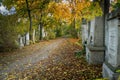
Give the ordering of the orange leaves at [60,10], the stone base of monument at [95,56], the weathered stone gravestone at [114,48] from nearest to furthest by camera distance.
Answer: the weathered stone gravestone at [114,48], the stone base of monument at [95,56], the orange leaves at [60,10]

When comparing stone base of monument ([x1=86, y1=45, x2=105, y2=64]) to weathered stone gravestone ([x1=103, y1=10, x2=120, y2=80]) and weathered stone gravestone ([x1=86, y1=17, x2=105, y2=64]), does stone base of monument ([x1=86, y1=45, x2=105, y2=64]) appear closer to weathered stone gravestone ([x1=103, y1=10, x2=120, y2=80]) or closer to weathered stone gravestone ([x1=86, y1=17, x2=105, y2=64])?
weathered stone gravestone ([x1=86, y1=17, x2=105, y2=64])

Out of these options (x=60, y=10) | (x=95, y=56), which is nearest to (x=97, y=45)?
(x=95, y=56)

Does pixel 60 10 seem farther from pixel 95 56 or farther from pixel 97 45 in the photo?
pixel 95 56

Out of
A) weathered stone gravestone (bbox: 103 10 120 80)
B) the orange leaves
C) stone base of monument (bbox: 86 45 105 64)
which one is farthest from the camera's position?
the orange leaves

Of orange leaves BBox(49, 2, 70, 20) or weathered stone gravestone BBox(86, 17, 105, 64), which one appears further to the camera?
orange leaves BBox(49, 2, 70, 20)

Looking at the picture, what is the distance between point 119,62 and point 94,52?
3.76 meters

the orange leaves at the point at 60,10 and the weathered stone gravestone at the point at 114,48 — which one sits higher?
the orange leaves at the point at 60,10

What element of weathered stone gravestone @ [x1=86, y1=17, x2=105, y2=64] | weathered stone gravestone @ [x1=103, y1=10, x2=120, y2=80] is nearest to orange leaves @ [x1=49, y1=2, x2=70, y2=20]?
weathered stone gravestone @ [x1=86, y1=17, x2=105, y2=64]

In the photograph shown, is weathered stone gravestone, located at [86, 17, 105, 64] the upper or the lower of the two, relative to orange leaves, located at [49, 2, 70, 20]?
lower

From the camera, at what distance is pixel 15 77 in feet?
27.4

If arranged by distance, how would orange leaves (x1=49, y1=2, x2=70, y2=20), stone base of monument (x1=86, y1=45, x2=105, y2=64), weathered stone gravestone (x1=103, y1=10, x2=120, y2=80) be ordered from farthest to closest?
orange leaves (x1=49, y1=2, x2=70, y2=20), stone base of monument (x1=86, y1=45, x2=105, y2=64), weathered stone gravestone (x1=103, y1=10, x2=120, y2=80)

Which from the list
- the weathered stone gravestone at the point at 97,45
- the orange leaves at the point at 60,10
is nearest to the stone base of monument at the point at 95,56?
the weathered stone gravestone at the point at 97,45

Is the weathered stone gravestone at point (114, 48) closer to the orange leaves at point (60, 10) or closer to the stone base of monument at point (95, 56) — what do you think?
the stone base of monument at point (95, 56)

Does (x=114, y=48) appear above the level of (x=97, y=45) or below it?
above
